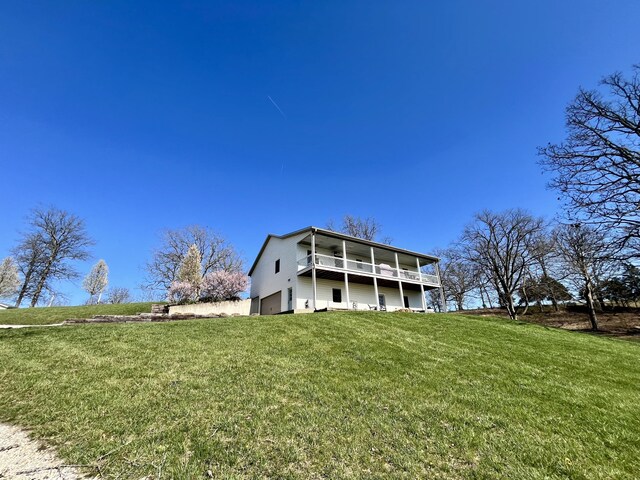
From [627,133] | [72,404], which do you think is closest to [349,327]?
[72,404]

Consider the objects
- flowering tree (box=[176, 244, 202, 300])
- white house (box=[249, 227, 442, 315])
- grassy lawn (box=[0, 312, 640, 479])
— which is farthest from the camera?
flowering tree (box=[176, 244, 202, 300])

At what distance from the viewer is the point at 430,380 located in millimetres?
5438

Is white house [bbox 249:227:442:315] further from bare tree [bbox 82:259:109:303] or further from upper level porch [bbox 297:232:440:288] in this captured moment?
bare tree [bbox 82:259:109:303]

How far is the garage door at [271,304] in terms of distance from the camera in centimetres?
2073

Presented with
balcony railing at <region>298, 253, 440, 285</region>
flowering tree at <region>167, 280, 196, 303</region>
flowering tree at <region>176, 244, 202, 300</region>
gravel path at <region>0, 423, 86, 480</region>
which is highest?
flowering tree at <region>176, 244, 202, 300</region>

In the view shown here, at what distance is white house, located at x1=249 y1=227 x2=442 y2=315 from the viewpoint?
19281 mm

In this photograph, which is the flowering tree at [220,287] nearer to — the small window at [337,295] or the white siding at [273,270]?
the white siding at [273,270]

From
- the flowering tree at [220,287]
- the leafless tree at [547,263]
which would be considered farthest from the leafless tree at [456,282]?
the flowering tree at [220,287]

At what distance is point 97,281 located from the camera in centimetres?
4153

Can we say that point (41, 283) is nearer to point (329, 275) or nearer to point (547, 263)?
point (329, 275)

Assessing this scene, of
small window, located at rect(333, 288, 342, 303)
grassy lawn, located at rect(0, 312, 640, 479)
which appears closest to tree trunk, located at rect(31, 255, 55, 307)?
grassy lawn, located at rect(0, 312, 640, 479)

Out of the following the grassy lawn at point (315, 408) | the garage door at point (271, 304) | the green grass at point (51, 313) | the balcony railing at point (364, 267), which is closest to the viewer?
the grassy lawn at point (315, 408)

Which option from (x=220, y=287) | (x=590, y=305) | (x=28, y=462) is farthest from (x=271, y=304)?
(x=590, y=305)

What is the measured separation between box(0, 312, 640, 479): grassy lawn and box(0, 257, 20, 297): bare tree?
33887 millimetres
